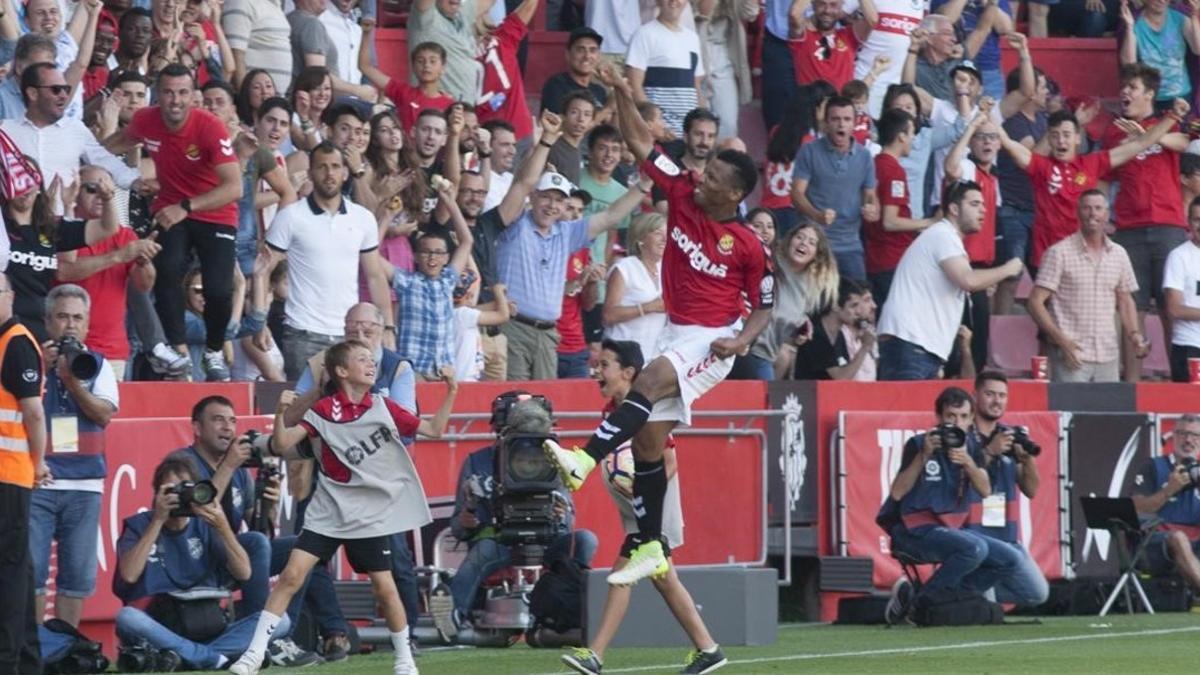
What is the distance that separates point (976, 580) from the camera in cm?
1672

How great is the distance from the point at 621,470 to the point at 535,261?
11.4 feet

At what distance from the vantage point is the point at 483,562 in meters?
14.9

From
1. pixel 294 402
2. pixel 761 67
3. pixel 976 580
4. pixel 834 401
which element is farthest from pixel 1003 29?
pixel 294 402

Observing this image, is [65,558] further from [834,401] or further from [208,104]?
[834,401]

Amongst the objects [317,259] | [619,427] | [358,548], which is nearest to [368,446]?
[358,548]

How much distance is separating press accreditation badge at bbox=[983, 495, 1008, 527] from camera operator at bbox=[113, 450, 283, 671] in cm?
581

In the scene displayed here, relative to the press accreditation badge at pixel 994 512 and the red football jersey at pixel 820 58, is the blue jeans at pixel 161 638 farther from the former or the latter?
the red football jersey at pixel 820 58

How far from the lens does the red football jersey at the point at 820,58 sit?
69.9 feet

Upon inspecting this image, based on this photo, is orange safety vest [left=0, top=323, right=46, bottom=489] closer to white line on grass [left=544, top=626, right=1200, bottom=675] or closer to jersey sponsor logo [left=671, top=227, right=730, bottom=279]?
white line on grass [left=544, top=626, right=1200, bottom=675]

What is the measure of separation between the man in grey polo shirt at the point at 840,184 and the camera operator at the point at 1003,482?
2.79 meters

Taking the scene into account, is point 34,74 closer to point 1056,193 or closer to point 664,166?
point 664,166

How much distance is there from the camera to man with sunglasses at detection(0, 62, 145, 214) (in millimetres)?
14812

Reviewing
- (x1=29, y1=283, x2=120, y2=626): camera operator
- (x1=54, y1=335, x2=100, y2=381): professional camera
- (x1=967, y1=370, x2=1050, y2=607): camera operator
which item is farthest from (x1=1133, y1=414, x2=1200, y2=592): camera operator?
(x1=54, y1=335, x2=100, y2=381): professional camera

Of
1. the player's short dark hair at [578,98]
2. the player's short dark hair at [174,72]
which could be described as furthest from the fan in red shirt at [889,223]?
the player's short dark hair at [174,72]
